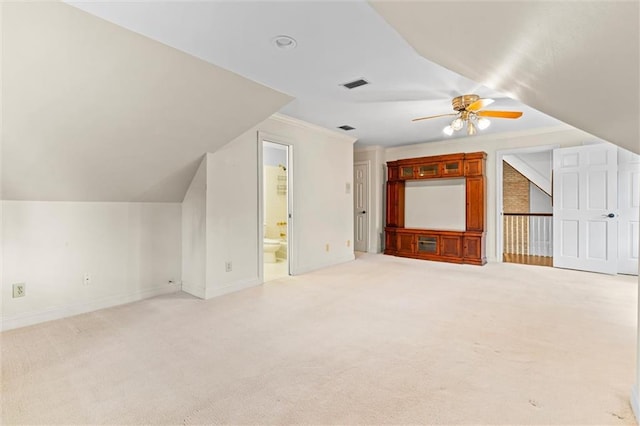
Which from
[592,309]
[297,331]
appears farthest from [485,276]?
[297,331]

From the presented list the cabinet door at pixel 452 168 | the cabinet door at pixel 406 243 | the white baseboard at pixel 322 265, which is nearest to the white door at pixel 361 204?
the cabinet door at pixel 406 243

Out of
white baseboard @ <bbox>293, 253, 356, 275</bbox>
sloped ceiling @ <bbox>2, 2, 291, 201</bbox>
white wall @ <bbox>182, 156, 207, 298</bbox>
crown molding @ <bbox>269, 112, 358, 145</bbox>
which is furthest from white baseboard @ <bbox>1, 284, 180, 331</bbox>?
crown molding @ <bbox>269, 112, 358, 145</bbox>

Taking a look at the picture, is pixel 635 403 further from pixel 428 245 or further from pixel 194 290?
pixel 428 245

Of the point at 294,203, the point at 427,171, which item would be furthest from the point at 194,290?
the point at 427,171

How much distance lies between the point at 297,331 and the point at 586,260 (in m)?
4.86

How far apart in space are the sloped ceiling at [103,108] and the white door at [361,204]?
385cm

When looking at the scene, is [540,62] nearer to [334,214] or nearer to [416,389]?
[416,389]

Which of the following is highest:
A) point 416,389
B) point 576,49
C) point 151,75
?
point 151,75

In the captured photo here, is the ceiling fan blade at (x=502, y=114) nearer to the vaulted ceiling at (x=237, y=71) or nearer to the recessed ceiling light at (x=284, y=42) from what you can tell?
the vaulted ceiling at (x=237, y=71)

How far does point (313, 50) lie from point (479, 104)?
1.93 m

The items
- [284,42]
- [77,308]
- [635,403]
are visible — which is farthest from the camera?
[77,308]

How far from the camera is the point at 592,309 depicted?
3186 mm

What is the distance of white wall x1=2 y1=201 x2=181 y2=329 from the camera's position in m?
2.85

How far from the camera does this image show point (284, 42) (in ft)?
7.80
